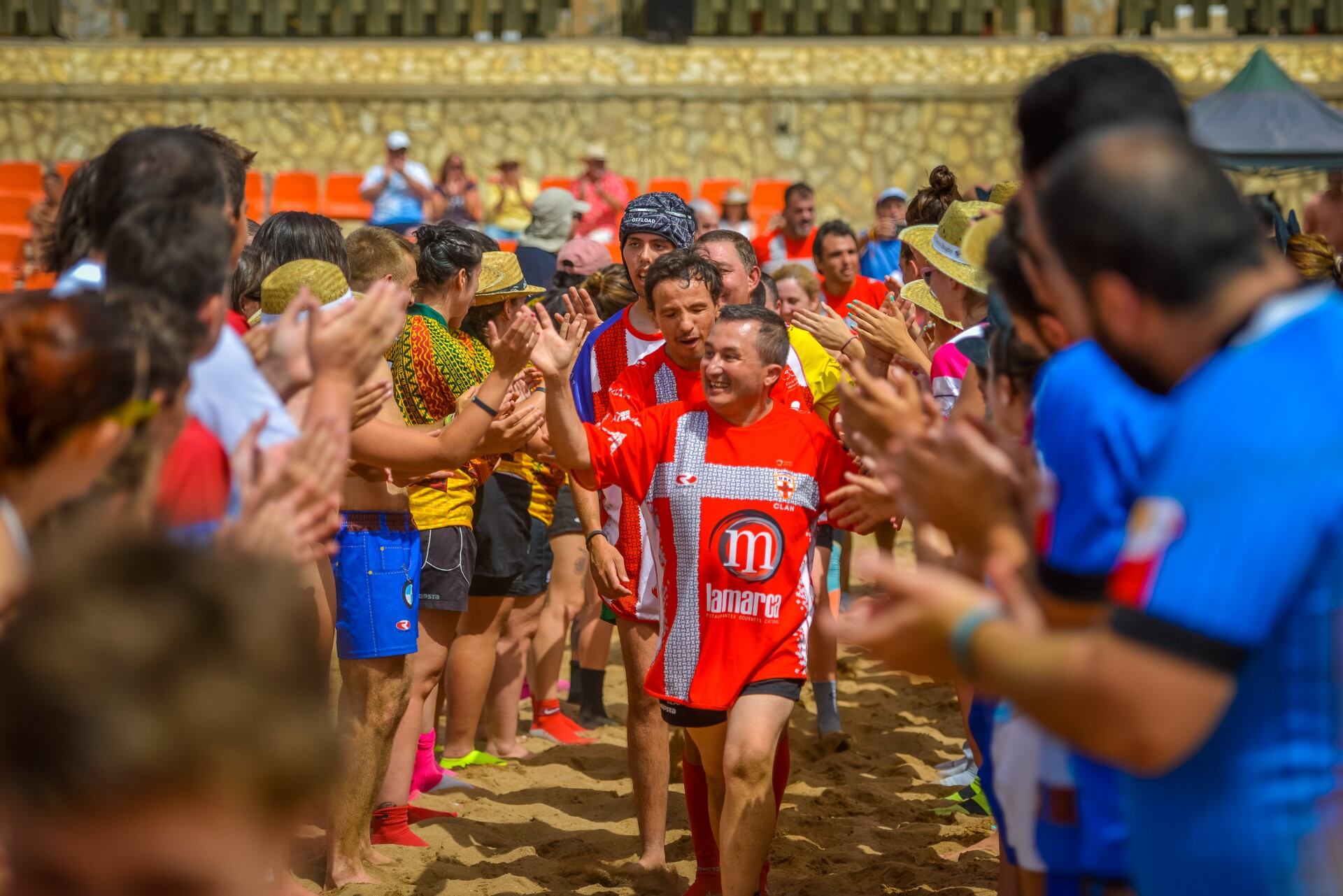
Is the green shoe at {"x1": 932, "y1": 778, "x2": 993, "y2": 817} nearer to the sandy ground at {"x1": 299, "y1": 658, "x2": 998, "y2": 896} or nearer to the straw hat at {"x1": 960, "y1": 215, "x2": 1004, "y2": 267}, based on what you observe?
the sandy ground at {"x1": 299, "y1": 658, "x2": 998, "y2": 896}

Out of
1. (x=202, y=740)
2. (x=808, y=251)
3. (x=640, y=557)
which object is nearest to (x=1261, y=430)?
(x=202, y=740)

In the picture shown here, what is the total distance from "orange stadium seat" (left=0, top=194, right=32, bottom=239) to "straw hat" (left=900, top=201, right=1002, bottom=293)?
12.4 meters

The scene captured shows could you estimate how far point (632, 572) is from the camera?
494 cm

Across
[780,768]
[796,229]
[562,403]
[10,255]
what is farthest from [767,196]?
[780,768]

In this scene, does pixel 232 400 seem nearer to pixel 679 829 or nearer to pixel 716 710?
pixel 716 710

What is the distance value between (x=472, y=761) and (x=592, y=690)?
95cm

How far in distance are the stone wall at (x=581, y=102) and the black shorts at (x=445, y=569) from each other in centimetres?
1214

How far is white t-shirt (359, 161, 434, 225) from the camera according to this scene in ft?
45.7

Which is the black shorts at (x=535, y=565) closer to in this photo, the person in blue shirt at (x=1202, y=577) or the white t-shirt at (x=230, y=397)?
the white t-shirt at (x=230, y=397)

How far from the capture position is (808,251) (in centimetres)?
1165

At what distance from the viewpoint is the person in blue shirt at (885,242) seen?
10.9 metres

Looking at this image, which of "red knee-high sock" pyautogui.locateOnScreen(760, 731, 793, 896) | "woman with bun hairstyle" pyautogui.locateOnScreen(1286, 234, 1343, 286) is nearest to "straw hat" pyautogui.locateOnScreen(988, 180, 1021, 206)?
"woman with bun hairstyle" pyautogui.locateOnScreen(1286, 234, 1343, 286)

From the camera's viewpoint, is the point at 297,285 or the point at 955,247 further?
the point at 955,247

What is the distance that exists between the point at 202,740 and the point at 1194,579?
1095 millimetres
